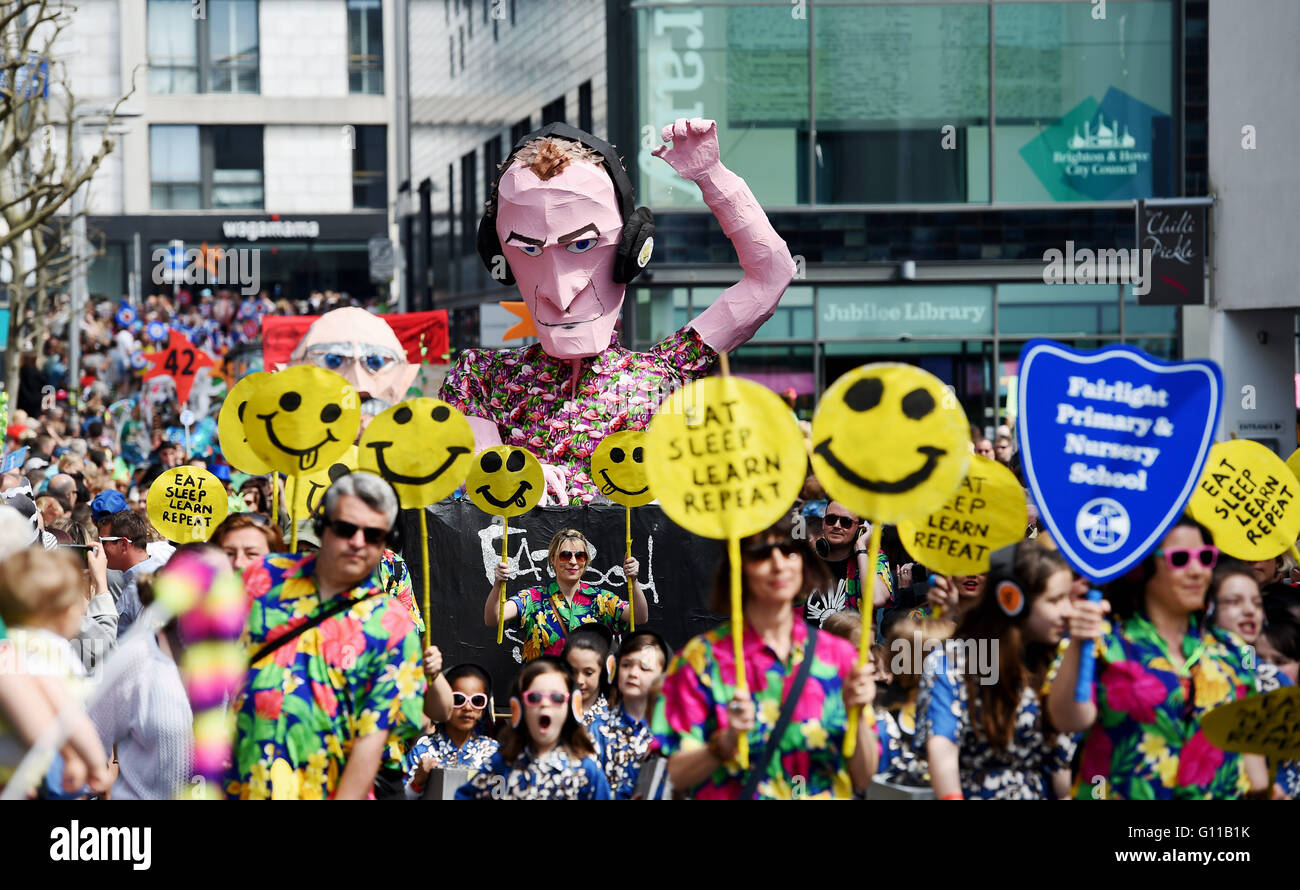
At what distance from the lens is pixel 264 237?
42.8 meters

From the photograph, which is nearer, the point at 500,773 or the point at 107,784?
the point at 107,784

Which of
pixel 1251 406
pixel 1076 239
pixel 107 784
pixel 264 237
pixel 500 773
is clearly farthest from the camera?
pixel 264 237

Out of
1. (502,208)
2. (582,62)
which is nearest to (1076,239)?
(582,62)

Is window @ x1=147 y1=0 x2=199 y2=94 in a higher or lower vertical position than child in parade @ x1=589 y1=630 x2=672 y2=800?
higher

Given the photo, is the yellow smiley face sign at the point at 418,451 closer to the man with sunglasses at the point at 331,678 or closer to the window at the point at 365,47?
the man with sunglasses at the point at 331,678

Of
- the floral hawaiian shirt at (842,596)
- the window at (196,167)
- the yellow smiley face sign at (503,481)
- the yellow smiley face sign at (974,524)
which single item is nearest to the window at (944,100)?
the floral hawaiian shirt at (842,596)

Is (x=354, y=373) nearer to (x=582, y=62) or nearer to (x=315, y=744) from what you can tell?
(x=315, y=744)

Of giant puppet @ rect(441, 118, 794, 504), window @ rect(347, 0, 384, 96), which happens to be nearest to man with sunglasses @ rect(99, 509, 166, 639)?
giant puppet @ rect(441, 118, 794, 504)

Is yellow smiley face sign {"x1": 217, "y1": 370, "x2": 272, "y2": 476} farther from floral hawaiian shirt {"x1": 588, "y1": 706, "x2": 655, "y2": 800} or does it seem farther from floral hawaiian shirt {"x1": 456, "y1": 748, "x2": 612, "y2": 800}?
floral hawaiian shirt {"x1": 456, "y1": 748, "x2": 612, "y2": 800}

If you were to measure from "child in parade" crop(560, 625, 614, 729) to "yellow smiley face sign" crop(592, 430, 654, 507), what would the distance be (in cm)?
128

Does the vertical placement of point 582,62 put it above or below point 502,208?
above

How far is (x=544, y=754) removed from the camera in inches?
200

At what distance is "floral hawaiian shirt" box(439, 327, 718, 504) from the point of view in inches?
320

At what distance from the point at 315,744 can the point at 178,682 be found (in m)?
0.38
